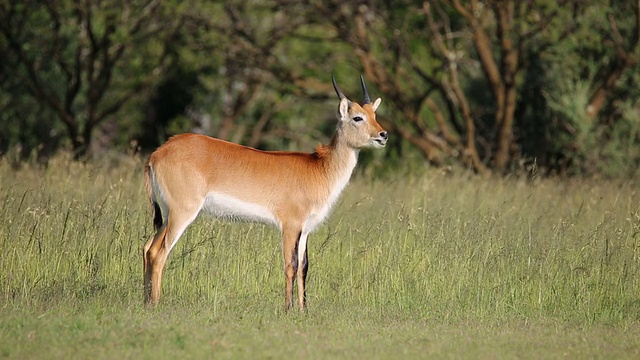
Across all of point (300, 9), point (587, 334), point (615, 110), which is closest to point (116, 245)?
point (587, 334)

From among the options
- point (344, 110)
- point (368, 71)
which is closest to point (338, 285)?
point (344, 110)

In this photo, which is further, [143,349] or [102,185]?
[102,185]

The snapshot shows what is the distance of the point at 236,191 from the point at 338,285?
1.27m

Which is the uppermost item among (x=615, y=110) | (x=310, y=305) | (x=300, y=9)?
(x=300, y=9)

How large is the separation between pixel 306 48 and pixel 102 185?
14071 mm

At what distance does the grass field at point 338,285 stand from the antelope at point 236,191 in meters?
0.40

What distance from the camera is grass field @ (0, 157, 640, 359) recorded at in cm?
732

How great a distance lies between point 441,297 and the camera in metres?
9.38

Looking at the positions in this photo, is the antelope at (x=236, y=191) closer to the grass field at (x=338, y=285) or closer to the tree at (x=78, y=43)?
the grass field at (x=338, y=285)

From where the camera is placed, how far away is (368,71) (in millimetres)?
18953

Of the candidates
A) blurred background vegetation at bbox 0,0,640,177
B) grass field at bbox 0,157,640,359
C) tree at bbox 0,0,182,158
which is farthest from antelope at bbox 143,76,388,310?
tree at bbox 0,0,182,158

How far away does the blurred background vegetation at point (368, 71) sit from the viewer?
Result: 17.8m

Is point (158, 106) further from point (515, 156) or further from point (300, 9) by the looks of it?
point (515, 156)

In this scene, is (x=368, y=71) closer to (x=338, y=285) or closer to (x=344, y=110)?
(x=344, y=110)
